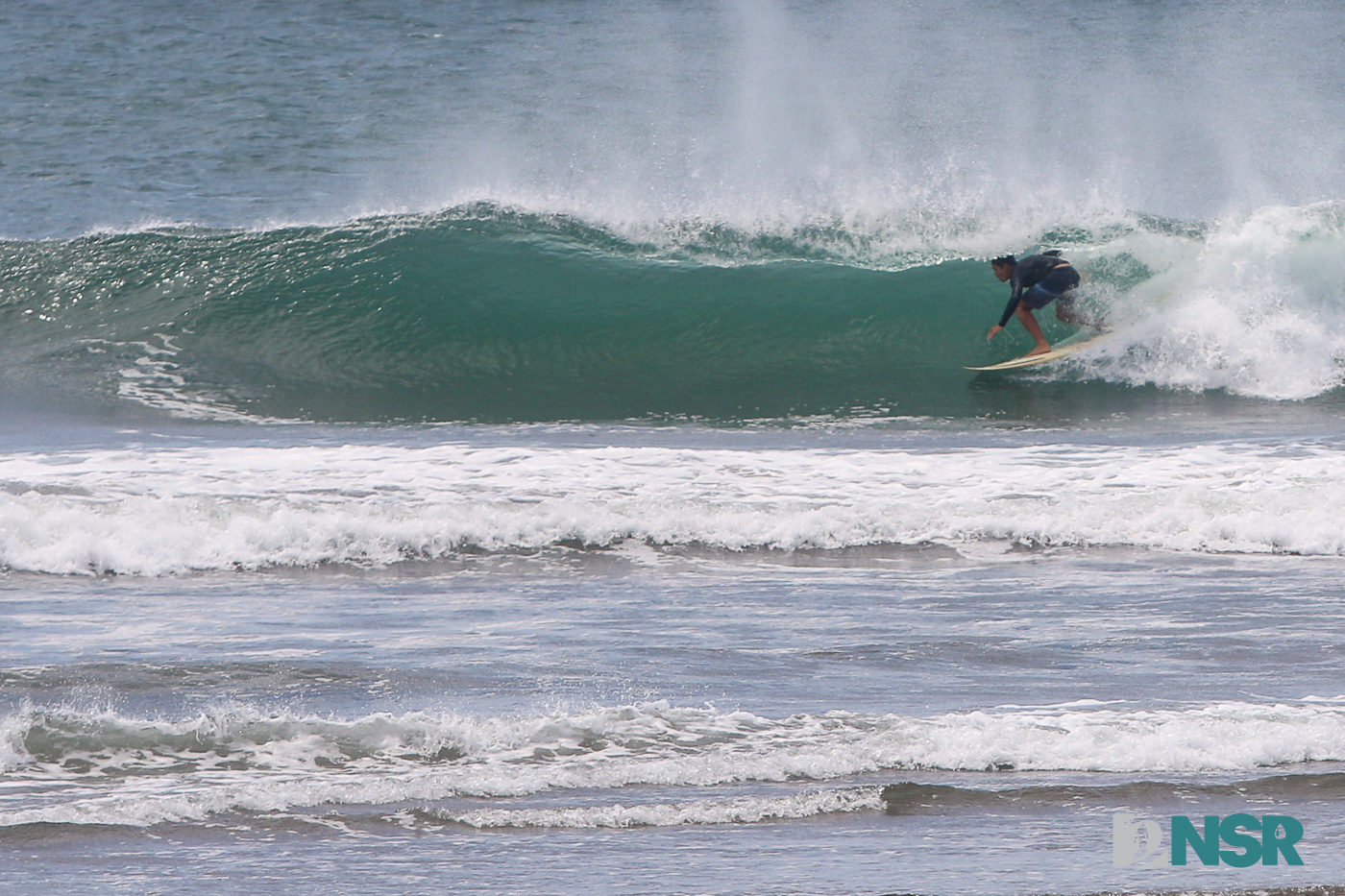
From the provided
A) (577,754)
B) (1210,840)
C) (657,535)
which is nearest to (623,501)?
(657,535)

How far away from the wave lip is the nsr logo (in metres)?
0.32

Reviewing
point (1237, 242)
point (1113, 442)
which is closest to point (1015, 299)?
point (1113, 442)

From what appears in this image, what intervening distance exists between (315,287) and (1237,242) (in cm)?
849

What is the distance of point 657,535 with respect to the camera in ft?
22.5

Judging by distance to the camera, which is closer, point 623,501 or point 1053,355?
point 623,501

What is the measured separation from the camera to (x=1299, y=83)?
28953 mm

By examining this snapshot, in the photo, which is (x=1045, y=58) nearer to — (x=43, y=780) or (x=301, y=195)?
(x=301, y=195)

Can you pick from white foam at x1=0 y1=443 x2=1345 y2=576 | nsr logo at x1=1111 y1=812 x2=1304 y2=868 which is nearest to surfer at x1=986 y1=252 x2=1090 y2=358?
white foam at x1=0 y1=443 x2=1345 y2=576

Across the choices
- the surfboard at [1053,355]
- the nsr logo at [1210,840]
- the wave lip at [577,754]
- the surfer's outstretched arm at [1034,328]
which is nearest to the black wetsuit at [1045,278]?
the surfer's outstretched arm at [1034,328]

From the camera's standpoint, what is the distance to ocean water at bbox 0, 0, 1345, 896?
138 inches

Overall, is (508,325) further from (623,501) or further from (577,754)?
(577,754)

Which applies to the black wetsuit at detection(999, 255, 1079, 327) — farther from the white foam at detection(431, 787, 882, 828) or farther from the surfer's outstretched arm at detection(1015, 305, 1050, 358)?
the white foam at detection(431, 787, 882, 828)

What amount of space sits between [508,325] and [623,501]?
540 centimetres

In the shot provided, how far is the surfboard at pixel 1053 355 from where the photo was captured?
10602 mm
